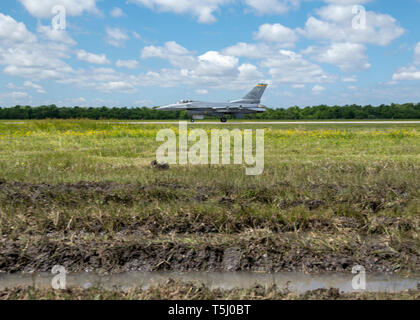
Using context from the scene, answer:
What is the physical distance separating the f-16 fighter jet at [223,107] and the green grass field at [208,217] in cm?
3386

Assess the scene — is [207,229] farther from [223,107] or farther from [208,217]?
[223,107]

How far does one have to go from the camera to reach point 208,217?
6801 mm

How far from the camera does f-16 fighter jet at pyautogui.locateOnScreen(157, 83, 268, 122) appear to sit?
4594 cm

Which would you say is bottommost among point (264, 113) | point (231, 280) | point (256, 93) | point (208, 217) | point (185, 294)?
point (231, 280)

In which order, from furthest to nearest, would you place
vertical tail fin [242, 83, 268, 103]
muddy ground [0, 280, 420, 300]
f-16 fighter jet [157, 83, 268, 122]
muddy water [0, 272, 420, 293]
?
vertical tail fin [242, 83, 268, 103] → f-16 fighter jet [157, 83, 268, 122] → muddy water [0, 272, 420, 293] → muddy ground [0, 280, 420, 300]

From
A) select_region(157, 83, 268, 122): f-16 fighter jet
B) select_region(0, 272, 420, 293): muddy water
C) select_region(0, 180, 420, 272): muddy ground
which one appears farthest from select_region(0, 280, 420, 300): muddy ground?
select_region(157, 83, 268, 122): f-16 fighter jet

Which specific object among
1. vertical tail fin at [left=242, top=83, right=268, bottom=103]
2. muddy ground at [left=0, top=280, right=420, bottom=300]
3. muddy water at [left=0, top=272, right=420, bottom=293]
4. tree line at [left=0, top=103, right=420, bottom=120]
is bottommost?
muddy water at [left=0, top=272, right=420, bottom=293]

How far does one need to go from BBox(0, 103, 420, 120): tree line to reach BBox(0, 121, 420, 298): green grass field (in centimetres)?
5101

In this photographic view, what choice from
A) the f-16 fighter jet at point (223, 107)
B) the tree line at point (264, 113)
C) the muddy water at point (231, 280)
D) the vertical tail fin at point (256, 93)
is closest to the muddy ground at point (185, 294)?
the muddy water at point (231, 280)

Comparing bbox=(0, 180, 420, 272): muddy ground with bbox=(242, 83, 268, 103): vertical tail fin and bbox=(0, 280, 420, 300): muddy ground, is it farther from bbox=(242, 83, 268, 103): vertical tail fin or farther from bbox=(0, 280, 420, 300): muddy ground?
bbox=(242, 83, 268, 103): vertical tail fin

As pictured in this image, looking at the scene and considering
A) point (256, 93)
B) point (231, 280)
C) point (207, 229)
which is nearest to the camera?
point (231, 280)

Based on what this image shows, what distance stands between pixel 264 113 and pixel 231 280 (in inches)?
2366

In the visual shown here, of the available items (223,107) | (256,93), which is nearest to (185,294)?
(223,107)

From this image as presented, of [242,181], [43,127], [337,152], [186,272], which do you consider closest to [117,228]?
[186,272]
